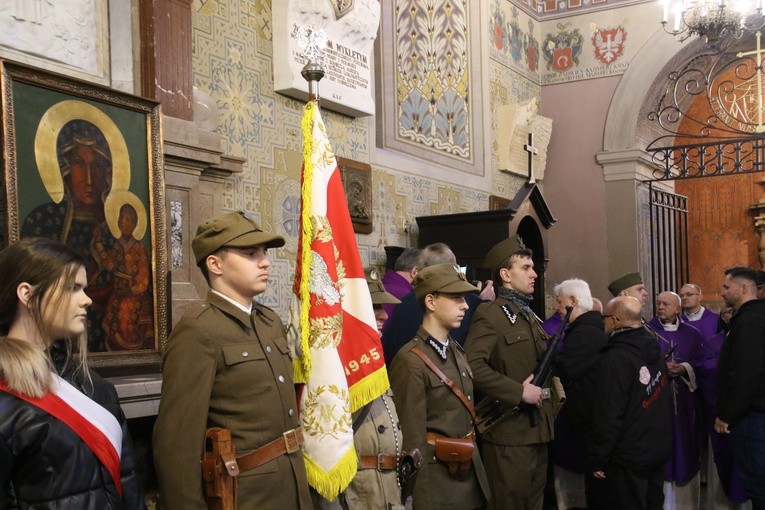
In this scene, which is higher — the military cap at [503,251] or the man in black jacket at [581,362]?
the military cap at [503,251]

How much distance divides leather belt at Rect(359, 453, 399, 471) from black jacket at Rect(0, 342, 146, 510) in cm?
124

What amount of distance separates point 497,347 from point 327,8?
2711 millimetres

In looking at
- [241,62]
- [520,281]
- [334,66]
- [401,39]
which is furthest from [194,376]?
[401,39]

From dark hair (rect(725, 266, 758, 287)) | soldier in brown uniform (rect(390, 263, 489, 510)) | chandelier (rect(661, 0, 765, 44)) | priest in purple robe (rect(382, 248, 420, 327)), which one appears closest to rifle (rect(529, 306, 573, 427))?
soldier in brown uniform (rect(390, 263, 489, 510))

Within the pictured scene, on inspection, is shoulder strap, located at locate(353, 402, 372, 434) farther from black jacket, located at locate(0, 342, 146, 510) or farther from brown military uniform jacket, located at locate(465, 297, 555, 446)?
black jacket, located at locate(0, 342, 146, 510)

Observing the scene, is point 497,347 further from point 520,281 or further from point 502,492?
point 502,492

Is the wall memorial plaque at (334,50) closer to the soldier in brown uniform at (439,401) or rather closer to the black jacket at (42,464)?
the soldier in brown uniform at (439,401)

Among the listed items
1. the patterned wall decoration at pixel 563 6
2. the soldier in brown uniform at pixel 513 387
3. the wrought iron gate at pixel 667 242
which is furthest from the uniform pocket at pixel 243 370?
the patterned wall decoration at pixel 563 6

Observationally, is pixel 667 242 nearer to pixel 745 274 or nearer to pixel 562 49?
pixel 562 49

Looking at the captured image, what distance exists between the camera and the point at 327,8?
595 cm

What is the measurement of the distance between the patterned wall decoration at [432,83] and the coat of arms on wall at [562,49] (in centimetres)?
214

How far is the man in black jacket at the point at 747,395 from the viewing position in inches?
197

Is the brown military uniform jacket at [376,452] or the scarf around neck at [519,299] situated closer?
the brown military uniform jacket at [376,452]

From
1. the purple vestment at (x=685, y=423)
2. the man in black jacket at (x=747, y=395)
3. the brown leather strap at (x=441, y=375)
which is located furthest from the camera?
the purple vestment at (x=685, y=423)
